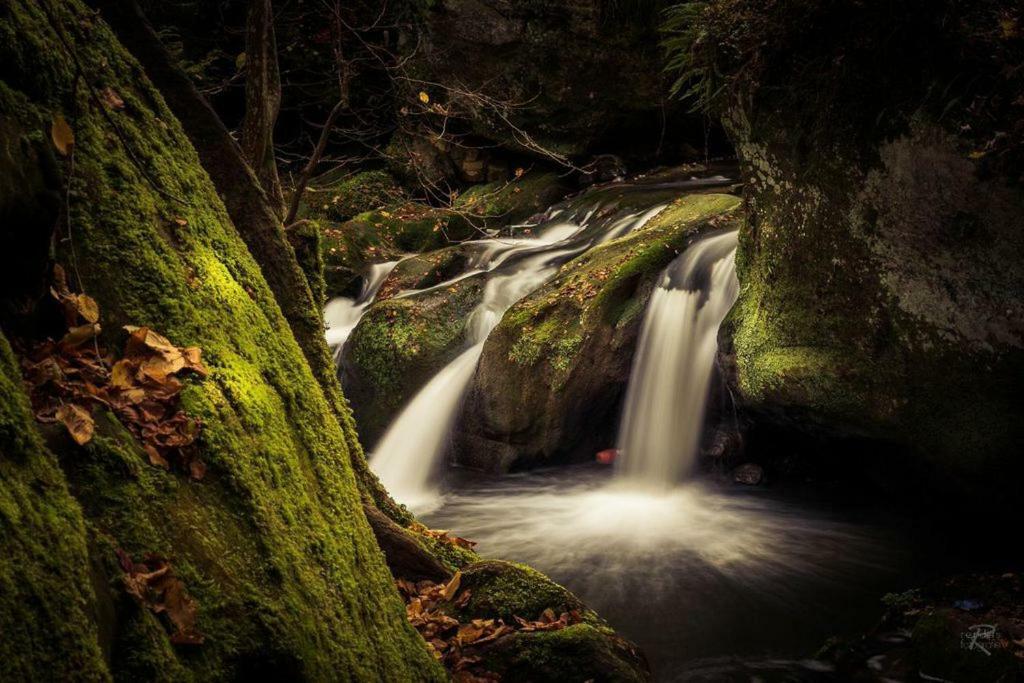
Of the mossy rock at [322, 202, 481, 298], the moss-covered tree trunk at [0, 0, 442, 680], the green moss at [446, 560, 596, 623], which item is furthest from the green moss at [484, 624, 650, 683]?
the mossy rock at [322, 202, 481, 298]

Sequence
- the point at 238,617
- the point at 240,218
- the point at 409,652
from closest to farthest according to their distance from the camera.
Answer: the point at 238,617 → the point at 409,652 → the point at 240,218

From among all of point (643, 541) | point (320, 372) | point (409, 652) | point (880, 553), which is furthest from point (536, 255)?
point (409, 652)

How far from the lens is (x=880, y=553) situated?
6.30 meters

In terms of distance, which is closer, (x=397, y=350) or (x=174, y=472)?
(x=174, y=472)

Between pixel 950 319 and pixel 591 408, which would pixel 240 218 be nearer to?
pixel 950 319

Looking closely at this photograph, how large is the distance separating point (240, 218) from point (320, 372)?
953 millimetres

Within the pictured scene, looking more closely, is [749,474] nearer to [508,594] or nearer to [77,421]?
[508,594]

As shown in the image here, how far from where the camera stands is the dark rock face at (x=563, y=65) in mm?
15367

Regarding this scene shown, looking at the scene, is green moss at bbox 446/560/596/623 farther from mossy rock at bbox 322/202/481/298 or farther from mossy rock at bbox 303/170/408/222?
mossy rock at bbox 303/170/408/222

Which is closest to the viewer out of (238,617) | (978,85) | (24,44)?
(238,617)

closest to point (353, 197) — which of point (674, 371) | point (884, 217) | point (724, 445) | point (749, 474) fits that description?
point (674, 371)

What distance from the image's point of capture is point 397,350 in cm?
1048

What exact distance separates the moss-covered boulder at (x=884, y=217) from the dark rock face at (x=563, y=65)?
29.9ft

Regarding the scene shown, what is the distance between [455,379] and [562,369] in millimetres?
1980
